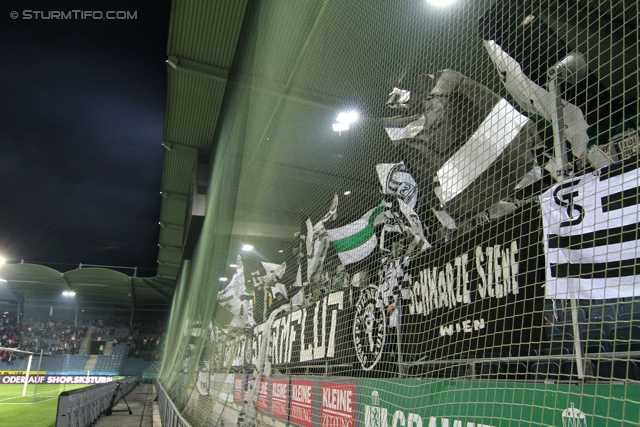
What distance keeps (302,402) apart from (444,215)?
1.93 m

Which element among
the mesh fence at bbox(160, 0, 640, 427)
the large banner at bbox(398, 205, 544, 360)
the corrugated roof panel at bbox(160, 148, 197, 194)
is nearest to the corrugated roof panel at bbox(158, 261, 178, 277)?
the corrugated roof panel at bbox(160, 148, 197, 194)

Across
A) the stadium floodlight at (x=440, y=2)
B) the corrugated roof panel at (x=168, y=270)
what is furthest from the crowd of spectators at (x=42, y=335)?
the stadium floodlight at (x=440, y=2)

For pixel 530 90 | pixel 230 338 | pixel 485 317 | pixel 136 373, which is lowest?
pixel 136 373

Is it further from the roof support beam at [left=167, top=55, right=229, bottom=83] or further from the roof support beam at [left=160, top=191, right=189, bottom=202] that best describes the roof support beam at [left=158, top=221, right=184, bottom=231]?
the roof support beam at [left=167, top=55, right=229, bottom=83]

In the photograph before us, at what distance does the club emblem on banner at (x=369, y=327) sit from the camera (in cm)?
212

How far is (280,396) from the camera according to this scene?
10.7 ft

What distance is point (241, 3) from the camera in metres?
6.20

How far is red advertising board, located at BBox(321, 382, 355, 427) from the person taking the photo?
253cm

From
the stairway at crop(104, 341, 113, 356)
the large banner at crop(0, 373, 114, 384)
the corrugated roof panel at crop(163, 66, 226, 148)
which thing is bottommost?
the large banner at crop(0, 373, 114, 384)

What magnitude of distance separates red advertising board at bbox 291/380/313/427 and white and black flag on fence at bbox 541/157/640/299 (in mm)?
2053

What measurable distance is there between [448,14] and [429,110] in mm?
396

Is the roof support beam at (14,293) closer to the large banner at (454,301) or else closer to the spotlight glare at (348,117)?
the spotlight glare at (348,117)

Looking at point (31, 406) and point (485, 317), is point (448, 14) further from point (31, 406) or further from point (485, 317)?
point (31, 406)

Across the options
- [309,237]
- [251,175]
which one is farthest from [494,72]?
[251,175]
